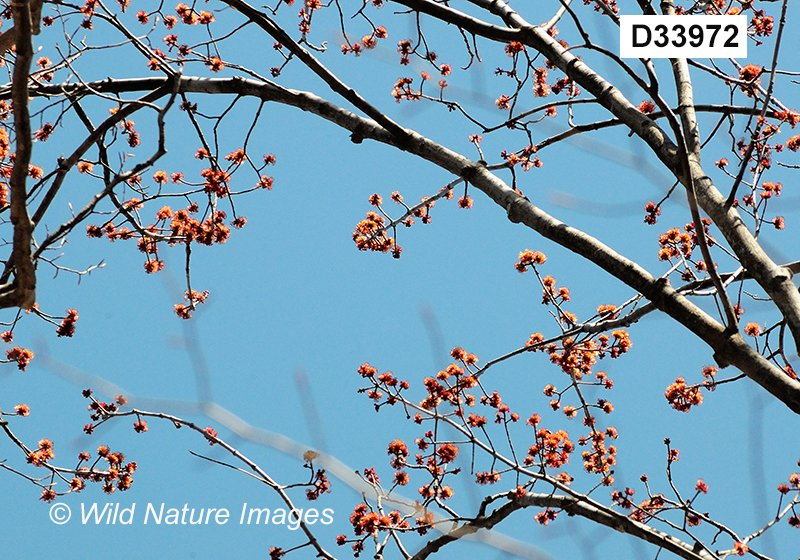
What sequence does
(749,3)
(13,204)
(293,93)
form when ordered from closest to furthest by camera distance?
(13,204) → (293,93) → (749,3)

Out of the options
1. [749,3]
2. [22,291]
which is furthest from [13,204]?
[749,3]

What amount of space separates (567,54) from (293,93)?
68.2 inches

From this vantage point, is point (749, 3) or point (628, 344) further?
point (749, 3)

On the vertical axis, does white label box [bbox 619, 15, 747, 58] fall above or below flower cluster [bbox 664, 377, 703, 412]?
above

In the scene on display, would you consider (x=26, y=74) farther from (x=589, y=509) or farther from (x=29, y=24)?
(x=589, y=509)

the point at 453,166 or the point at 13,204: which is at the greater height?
the point at 453,166

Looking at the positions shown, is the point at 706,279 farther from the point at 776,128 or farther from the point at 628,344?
the point at 776,128

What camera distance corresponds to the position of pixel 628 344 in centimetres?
397

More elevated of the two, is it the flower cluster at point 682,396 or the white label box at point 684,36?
the white label box at point 684,36

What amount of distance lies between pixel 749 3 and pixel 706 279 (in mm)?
2744

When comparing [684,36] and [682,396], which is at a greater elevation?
[684,36]

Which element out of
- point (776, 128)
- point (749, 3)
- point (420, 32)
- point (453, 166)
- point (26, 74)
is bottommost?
point (26, 74)

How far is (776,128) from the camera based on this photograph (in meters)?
4.00

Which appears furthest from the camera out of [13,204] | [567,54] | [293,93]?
[293,93]
